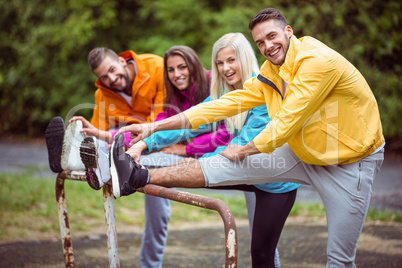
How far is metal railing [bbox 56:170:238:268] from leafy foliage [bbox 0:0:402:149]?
220 inches

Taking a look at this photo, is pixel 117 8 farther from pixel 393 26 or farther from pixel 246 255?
pixel 246 255

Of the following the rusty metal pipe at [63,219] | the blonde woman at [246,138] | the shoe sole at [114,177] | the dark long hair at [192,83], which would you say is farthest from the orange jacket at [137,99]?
the shoe sole at [114,177]

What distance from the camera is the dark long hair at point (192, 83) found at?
3.37 meters

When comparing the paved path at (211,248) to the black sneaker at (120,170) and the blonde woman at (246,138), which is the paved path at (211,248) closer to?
the blonde woman at (246,138)

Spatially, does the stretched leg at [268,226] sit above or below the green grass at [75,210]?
above

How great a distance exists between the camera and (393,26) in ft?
24.1

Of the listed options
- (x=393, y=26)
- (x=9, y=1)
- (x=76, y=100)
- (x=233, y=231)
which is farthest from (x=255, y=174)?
(x=9, y=1)

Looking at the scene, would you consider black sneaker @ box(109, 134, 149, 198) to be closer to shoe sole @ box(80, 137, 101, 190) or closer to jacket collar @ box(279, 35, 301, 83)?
shoe sole @ box(80, 137, 101, 190)

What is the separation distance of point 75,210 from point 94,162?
3167mm

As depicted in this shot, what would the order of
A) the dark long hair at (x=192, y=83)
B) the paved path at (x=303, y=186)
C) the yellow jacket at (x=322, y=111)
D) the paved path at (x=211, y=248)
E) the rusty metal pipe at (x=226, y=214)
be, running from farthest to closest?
the paved path at (x=303, y=186), the paved path at (x=211, y=248), the dark long hair at (x=192, y=83), the yellow jacket at (x=322, y=111), the rusty metal pipe at (x=226, y=214)

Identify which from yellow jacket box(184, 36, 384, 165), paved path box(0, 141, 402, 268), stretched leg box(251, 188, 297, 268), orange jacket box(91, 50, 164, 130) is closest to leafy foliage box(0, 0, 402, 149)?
paved path box(0, 141, 402, 268)

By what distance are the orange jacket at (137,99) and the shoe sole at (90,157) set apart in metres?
Answer: 1.16

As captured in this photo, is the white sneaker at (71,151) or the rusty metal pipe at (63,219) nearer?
the white sneaker at (71,151)

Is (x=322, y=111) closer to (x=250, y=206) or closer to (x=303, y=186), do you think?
(x=250, y=206)
